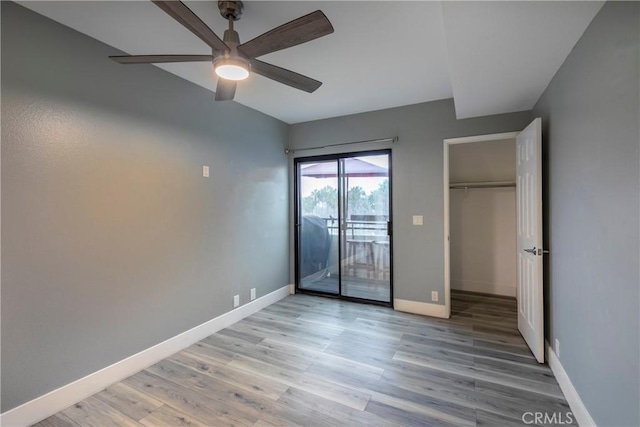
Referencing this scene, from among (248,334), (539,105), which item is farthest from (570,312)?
(248,334)

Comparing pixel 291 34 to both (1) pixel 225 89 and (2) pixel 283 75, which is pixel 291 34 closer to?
(2) pixel 283 75

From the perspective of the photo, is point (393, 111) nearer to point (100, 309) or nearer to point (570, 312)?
point (570, 312)

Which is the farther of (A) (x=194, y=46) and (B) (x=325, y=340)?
(B) (x=325, y=340)

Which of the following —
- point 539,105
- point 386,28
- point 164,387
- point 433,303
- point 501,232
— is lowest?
point 164,387

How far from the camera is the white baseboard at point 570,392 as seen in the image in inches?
65.5

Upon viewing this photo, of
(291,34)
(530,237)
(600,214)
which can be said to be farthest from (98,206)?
(530,237)

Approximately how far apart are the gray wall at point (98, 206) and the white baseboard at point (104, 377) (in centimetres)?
5

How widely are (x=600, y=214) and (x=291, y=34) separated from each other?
1892 mm

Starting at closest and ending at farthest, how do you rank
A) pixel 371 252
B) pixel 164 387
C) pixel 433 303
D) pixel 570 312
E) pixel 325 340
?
pixel 570 312 → pixel 164 387 → pixel 325 340 → pixel 433 303 → pixel 371 252

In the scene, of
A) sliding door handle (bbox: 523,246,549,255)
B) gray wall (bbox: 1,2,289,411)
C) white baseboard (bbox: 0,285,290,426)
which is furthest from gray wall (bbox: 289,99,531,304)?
white baseboard (bbox: 0,285,290,426)

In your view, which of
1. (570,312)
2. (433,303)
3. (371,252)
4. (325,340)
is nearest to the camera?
(570,312)

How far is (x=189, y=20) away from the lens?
1.42m

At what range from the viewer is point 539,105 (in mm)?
2680

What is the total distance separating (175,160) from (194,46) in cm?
101
